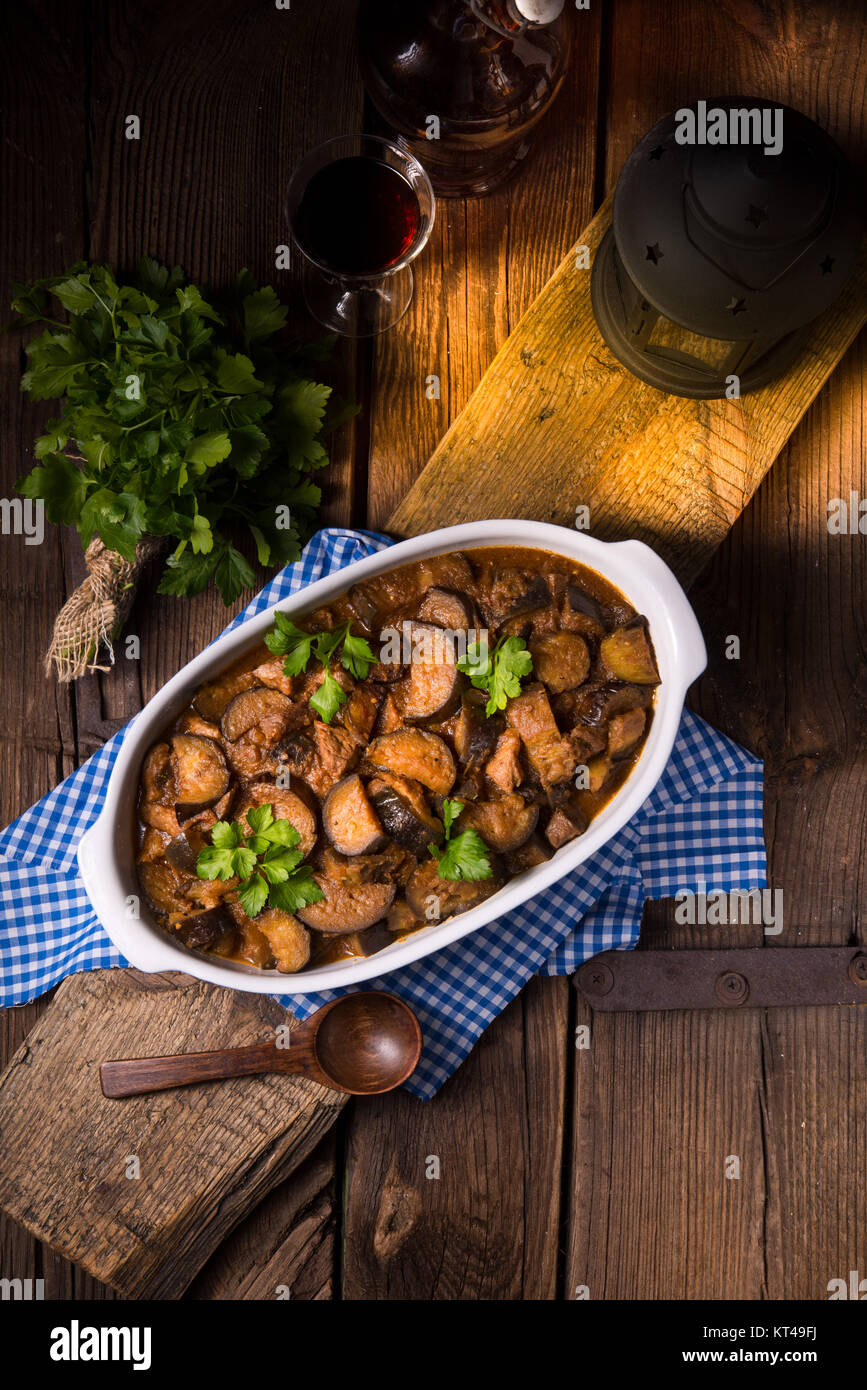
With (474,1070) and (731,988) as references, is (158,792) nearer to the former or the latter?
(474,1070)

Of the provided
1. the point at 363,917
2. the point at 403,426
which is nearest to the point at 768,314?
the point at 403,426

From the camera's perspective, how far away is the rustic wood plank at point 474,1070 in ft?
9.11

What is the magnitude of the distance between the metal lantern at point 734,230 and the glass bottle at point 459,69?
41 cm

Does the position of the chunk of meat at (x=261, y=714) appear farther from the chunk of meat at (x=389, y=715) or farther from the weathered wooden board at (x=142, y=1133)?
the weathered wooden board at (x=142, y=1133)

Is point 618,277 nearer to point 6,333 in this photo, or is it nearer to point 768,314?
point 768,314

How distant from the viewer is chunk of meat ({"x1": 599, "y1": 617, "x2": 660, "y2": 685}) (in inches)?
92.7

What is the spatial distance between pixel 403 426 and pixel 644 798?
47.4 inches

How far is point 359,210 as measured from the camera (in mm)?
2639

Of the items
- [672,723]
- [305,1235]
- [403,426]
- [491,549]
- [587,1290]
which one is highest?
[403,426]

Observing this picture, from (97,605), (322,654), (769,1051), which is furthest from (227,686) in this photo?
(769,1051)

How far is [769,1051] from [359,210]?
2.52 meters

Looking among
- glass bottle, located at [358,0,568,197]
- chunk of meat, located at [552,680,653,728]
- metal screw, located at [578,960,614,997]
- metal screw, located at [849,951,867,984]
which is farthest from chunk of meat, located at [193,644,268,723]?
metal screw, located at [849,951,867,984]

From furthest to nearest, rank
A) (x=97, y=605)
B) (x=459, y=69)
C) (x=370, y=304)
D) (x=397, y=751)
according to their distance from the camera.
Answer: (x=370, y=304), (x=97, y=605), (x=459, y=69), (x=397, y=751)

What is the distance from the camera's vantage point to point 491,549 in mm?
2434
